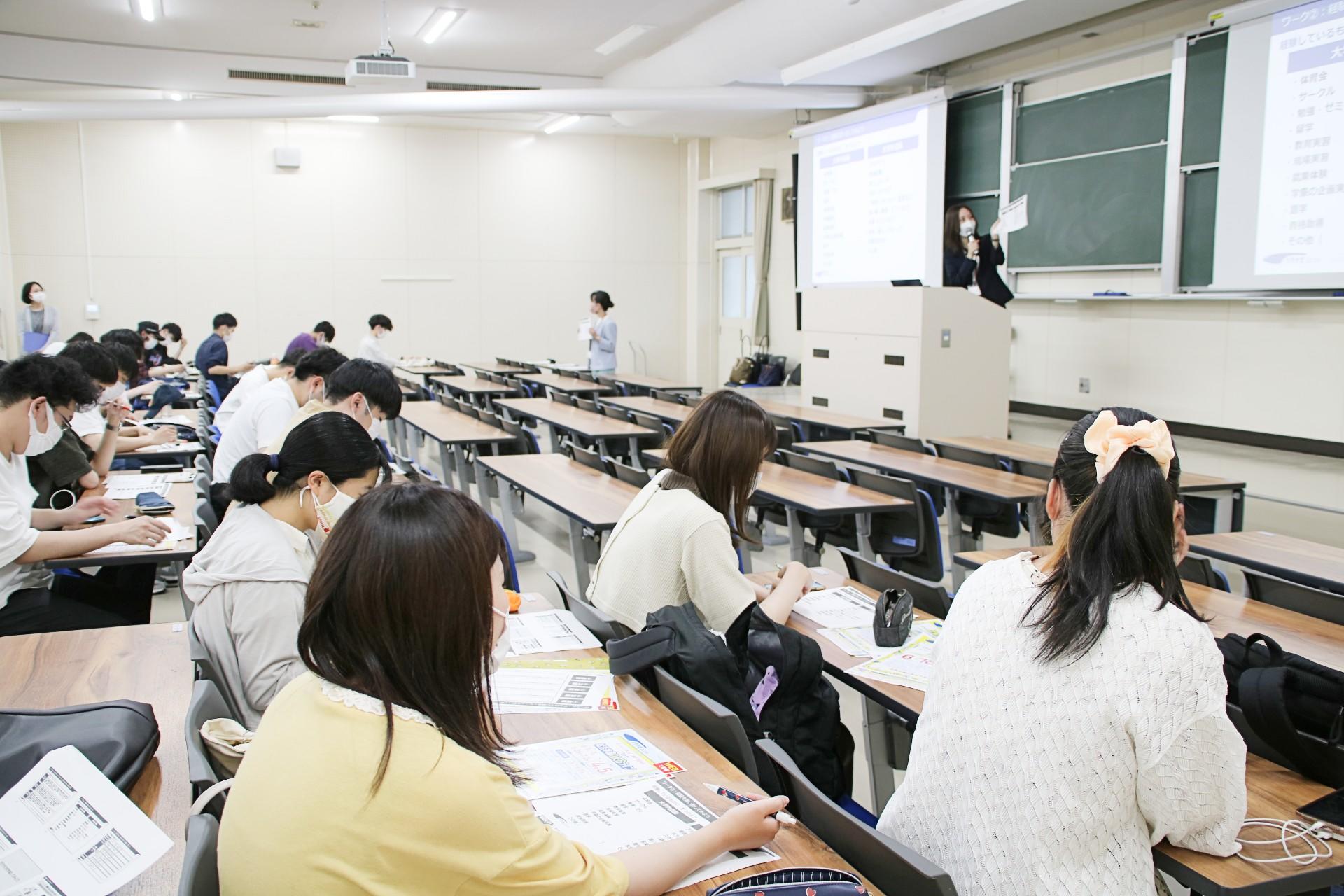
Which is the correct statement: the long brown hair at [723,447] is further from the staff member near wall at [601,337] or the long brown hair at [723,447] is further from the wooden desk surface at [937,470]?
the staff member near wall at [601,337]

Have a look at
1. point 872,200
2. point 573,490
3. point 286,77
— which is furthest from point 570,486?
point 286,77

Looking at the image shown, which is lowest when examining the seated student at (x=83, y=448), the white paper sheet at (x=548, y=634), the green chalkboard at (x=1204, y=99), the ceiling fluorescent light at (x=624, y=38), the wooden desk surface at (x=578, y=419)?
the white paper sheet at (x=548, y=634)

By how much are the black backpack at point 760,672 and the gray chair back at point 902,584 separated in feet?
1.74

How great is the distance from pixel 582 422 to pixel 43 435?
3.54 metres

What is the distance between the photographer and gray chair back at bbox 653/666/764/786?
1791 mm

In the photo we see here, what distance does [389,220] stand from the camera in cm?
1320

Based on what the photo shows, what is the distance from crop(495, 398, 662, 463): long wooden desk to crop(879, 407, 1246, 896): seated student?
4.46 m

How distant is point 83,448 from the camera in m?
4.36

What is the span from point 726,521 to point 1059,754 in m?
1.30

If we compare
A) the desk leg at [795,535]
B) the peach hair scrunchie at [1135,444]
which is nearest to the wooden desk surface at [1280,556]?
the desk leg at [795,535]

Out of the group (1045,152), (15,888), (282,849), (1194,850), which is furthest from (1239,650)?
(1045,152)

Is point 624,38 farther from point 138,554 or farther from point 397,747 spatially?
point 397,747

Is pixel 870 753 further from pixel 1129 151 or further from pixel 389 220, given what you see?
pixel 389 220

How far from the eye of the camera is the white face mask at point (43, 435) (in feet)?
10.6
